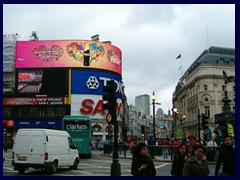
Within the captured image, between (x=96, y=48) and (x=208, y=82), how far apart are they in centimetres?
2742

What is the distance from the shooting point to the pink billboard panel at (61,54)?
241 ft

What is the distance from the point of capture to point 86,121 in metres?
29.0

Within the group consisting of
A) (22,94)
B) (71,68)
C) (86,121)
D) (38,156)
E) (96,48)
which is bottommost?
(38,156)

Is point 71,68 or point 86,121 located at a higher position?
point 71,68

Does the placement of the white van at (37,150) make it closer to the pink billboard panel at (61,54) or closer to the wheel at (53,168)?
the wheel at (53,168)

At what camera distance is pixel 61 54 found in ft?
242

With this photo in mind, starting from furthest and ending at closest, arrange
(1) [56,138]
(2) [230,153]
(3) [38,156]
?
(1) [56,138]
(3) [38,156]
(2) [230,153]

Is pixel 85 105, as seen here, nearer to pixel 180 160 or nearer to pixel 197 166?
pixel 180 160

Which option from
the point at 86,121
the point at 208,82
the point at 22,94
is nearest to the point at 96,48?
the point at 22,94

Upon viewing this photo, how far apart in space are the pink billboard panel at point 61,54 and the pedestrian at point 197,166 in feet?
222

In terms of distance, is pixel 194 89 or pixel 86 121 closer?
pixel 86 121

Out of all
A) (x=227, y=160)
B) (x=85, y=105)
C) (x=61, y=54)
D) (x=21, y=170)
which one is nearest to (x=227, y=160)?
(x=227, y=160)

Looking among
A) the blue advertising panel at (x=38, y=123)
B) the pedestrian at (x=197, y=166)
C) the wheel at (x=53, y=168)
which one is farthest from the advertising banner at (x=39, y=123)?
the pedestrian at (x=197, y=166)

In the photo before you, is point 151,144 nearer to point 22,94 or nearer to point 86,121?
point 86,121
